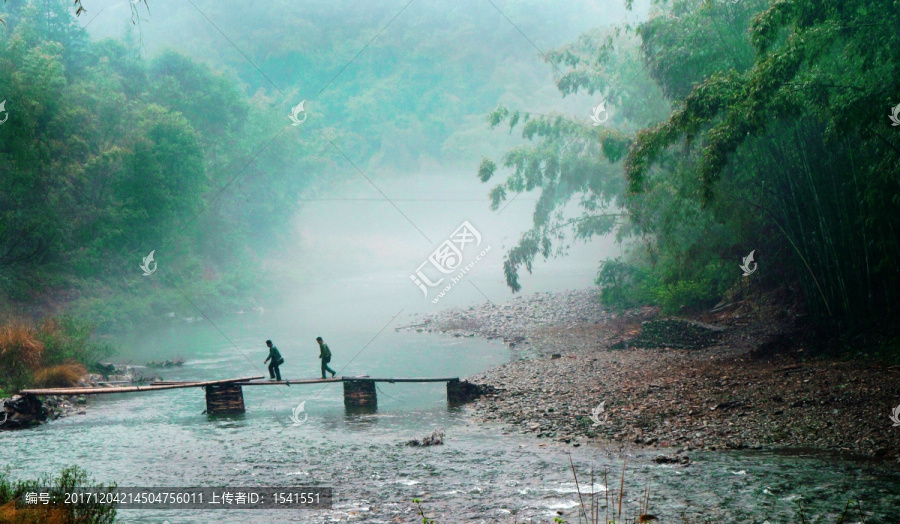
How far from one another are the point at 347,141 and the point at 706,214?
4502 centimetres

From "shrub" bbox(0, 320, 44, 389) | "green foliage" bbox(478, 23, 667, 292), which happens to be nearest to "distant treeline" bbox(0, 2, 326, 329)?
"shrub" bbox(0, 320, 44, 389)

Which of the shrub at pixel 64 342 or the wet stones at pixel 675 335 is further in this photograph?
the wet stones at pixel 675 335

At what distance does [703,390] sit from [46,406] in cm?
1228

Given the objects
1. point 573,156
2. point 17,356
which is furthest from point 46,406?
point 573,156

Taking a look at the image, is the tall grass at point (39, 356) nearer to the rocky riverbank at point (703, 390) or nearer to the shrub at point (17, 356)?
the shrub at point (17, 356)

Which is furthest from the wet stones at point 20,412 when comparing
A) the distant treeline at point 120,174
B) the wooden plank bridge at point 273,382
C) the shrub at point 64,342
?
the distant treeline at point 120,174

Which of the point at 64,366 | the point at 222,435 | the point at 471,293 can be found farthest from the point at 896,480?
the point at 471,293

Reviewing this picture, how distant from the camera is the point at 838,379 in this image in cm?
1030

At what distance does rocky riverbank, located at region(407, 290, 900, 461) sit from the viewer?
894cm

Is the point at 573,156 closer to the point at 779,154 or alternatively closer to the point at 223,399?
the point at 779,154

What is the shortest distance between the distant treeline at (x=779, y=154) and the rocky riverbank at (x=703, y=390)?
55.1 inches

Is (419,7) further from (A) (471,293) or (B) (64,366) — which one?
(B) (64,366)

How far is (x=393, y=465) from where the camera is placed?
920cm

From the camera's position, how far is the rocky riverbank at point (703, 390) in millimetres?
8938
